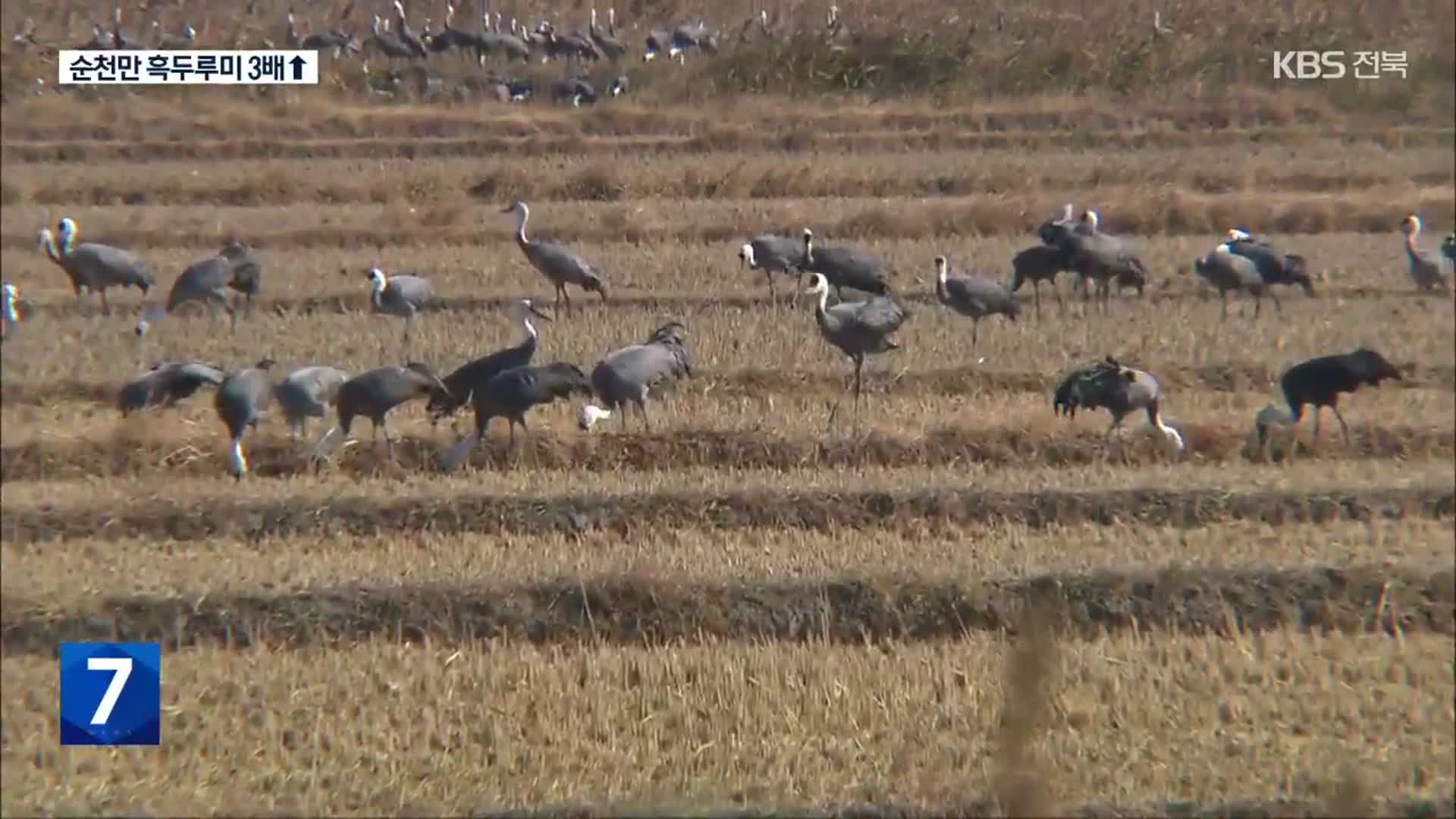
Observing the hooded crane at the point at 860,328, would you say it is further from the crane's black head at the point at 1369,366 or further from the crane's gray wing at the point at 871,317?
the crane's black head at the point at 1369,366

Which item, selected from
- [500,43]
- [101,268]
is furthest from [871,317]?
[500,43]

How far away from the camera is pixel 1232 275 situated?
436 inches

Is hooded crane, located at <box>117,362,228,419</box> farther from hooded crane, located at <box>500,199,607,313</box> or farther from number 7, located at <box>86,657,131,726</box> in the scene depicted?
hooded crane, located at <box>500,199,607,313</box>

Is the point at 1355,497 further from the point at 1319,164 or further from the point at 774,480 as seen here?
the point at 1319,164

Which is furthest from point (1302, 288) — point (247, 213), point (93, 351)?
point (247, 213)

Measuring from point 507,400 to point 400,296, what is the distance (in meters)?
3.04

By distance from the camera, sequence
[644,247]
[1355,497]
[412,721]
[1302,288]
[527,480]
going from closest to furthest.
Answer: [412,721] → [1355,497] → [527,480] → [1302,288] → [644,247]

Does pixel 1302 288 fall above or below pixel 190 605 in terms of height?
above

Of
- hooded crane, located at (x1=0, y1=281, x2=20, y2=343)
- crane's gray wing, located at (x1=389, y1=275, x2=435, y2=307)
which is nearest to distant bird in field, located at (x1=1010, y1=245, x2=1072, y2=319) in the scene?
crane's gray wing, located at (x1=389, y1=275, x2=435, y2=307)

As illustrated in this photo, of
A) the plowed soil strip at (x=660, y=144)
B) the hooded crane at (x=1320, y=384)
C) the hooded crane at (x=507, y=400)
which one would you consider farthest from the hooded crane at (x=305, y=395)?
the plowed soil strip at (x=660, y=144)

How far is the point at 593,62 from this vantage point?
1914 centimetres

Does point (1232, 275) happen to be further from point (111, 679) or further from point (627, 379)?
point (111, 679)

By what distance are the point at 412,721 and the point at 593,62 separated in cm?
1503
